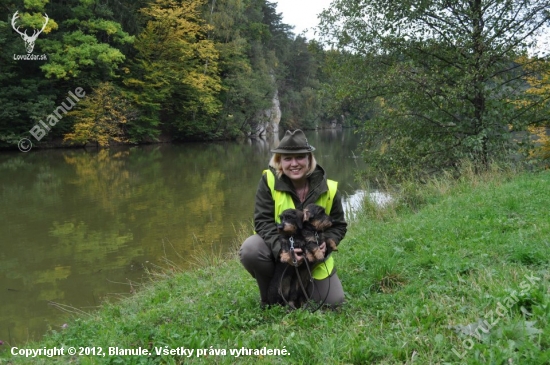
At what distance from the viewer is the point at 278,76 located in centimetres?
5750

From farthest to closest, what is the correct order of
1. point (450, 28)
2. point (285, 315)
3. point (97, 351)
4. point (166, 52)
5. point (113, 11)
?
point (166, 52)
point (113, 11)
point (450, 28)
point (285, 315)
point (97, 351)

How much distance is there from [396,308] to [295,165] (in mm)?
1319

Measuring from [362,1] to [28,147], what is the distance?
23765 millimetres

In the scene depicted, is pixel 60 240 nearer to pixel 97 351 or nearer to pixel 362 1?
pixel 97 351

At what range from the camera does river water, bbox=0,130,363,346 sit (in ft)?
20.4

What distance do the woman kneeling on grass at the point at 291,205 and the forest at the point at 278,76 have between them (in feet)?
22.6

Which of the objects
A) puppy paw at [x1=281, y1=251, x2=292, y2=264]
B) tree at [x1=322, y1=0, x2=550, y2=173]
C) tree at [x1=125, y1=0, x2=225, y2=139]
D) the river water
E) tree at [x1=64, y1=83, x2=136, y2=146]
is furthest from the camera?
tree at [x1=125, y1=0, x2=225, y2=139]

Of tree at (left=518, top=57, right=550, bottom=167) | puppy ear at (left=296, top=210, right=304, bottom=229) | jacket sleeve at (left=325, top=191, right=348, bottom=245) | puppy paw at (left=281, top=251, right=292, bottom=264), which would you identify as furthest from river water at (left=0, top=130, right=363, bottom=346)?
tree at (left=518, top=57, right=550, bottom=167)

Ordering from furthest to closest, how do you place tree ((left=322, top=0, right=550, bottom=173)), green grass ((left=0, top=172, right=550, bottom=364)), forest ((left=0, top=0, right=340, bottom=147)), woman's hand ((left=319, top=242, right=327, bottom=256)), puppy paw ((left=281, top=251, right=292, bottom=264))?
1. forest ((left=0, top=0, right=340, bottom=147))
2. tree ((left=322, top=0, right=550, bottom=173))
3. woman's hand ((left=319, top=242, right=327, bottom=256))
4. puppy paw ((left=281, top=251, right=292, bottom=264))
5. green grass ((left=0, top=172, right=550, bottom=364))

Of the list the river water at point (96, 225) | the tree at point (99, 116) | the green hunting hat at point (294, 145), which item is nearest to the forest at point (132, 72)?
the tree at point (99, 116)

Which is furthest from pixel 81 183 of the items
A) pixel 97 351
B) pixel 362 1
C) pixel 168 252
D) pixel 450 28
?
pixel 97 351

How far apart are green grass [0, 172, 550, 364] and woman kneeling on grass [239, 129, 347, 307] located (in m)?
0.24

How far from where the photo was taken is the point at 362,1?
34.0 feet

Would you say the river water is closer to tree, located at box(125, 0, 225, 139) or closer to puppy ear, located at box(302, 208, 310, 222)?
puppy ear, located at box(302, 208, 310, 222)
